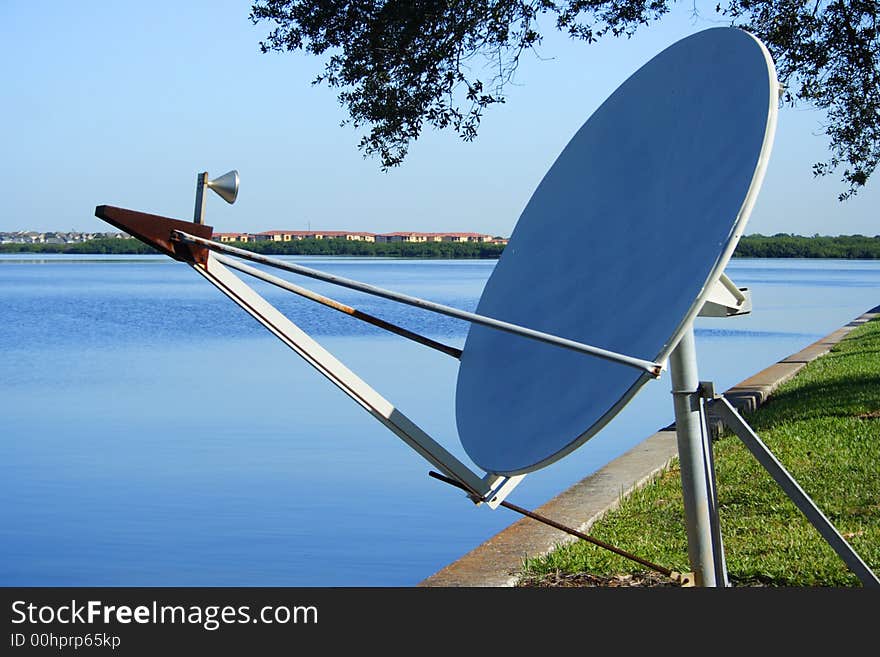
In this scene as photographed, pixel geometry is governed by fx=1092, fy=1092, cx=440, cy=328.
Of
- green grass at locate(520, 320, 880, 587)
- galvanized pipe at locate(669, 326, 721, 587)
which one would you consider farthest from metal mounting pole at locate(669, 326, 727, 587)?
green grass at locate(520, 320, 880, 587)

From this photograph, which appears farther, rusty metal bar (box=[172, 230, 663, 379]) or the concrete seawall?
the concrete seawall

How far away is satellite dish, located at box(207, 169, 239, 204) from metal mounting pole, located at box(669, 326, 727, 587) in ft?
4.98

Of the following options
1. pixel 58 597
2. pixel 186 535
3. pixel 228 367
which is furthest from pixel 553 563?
pixel 228 367

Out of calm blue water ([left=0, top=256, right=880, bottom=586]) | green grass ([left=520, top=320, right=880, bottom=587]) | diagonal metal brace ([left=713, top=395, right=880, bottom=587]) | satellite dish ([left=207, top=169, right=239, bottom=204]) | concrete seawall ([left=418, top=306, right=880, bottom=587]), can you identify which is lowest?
calm blue water ([left=0, top=256, right=880, bottom=586])

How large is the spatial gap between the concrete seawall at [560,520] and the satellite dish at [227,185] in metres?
1.72

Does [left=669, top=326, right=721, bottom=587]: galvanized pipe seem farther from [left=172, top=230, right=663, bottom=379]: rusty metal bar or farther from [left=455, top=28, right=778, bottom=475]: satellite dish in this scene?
[left=172, top=230, right=663, bottom=379]: rusty metal bar

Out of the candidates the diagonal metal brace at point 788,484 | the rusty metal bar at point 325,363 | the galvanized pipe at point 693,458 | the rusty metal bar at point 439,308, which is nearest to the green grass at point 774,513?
the galvanized pipe at point 693,458

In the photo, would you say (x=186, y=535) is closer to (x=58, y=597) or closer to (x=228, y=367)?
(x=58, y=597)

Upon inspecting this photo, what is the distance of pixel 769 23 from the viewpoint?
1084 centimetres

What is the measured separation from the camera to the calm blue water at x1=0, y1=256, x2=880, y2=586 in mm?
7500

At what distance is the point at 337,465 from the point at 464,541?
119 inches

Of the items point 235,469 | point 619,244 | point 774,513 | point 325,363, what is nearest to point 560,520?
point 774,513

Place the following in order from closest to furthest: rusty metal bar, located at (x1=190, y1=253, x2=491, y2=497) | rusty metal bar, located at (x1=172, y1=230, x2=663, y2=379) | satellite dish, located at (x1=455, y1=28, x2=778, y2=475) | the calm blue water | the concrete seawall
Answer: rusty metal bar, located at (x1=172, y1=230, x2=663, y2=379) → satellite dish, located at (x1=455, y1=28, x2=778, y2=475) → rusty metal bar, located at (x1=190, y1=253, x2=491, y2=497) → the concrete seawall → the calm blue water

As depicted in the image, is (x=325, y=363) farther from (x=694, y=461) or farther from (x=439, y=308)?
(x=694, y=461)
